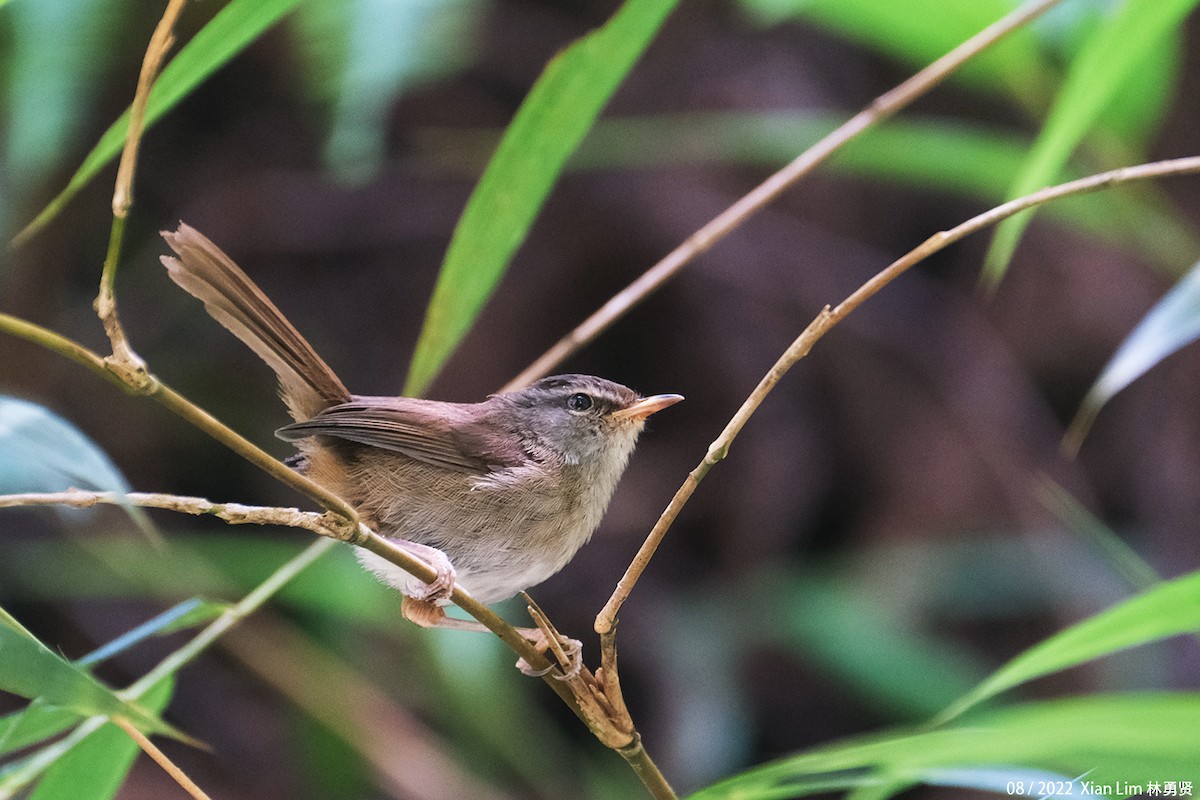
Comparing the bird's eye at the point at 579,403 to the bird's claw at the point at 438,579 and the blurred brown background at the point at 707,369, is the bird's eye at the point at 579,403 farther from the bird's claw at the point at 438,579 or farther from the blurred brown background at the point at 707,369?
the blurred brown background at the point at 707,369

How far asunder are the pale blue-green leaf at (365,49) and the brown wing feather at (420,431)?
0.92 meters

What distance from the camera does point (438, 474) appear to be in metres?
2.37

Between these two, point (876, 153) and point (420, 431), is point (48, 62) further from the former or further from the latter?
point (876, 153)

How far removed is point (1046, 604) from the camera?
5.17 meters

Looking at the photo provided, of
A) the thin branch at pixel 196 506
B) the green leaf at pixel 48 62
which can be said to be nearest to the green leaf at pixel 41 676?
the thin branch at pixel 196 506

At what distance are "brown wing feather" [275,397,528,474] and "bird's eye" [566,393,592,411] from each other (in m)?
0.20

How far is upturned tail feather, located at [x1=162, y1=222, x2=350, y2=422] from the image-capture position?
6.06ft

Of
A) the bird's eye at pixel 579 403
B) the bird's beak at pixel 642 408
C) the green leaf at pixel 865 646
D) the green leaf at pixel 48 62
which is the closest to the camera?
the bird's beak at pixel 642 408

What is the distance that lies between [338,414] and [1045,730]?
5.09ft

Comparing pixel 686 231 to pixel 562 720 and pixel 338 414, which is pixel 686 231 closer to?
pixel 562 720

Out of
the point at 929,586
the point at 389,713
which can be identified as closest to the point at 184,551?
the point at 389,713

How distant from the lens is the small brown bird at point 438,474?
2131 millimetres

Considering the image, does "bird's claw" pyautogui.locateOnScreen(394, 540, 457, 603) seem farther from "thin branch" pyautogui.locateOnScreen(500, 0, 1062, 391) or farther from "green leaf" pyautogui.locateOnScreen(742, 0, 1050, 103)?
"green leaf" pyautogui.locateOnScreen(742, 0, 1050, 103)

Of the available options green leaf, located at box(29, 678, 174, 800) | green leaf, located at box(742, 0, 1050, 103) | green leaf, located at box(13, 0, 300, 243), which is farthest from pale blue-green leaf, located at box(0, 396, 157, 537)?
green leaf, located at box(742, 0, 1050, 103)
